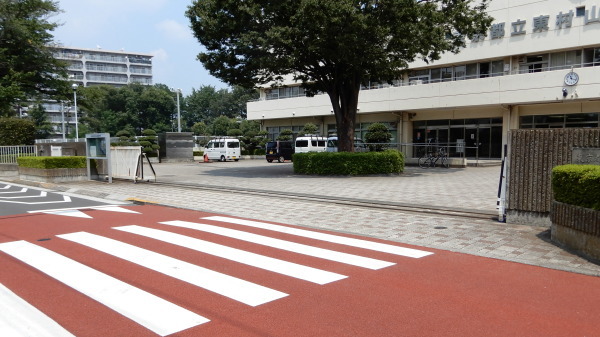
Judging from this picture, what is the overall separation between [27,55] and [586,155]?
30.8m

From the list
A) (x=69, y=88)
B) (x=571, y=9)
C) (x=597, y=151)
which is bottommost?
(x=597, y=151)

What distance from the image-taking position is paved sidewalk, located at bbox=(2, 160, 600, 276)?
240 inches

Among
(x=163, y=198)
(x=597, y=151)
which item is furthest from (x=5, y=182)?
(x=597, y=151)

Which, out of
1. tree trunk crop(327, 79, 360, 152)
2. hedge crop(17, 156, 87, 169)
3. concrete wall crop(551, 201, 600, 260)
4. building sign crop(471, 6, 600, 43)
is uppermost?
building sign crop(471, 6, 600, 43)

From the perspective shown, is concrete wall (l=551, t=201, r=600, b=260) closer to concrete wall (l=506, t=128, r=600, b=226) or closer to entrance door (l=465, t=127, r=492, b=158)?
concrete wall (l=506, t=128, r=600, b=226)

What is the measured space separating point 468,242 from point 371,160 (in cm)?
1156

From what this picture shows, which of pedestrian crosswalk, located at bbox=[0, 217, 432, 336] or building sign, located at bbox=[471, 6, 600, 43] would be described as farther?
building sign, located at bbox=[471, 6, 600, 43]

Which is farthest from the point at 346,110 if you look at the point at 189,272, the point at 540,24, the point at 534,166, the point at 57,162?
the point at 189,272

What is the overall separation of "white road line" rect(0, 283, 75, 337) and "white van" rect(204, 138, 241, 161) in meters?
29.6

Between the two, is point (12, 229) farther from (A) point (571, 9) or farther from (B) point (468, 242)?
(A) point (571, 9)

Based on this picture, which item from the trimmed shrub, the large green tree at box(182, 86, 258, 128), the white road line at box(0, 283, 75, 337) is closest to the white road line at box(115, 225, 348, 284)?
the white road line at box(0, 283, 75, 337)

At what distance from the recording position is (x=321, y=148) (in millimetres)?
29719

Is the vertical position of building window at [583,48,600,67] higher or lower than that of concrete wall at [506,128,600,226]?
higher

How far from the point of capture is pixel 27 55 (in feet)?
89.6
